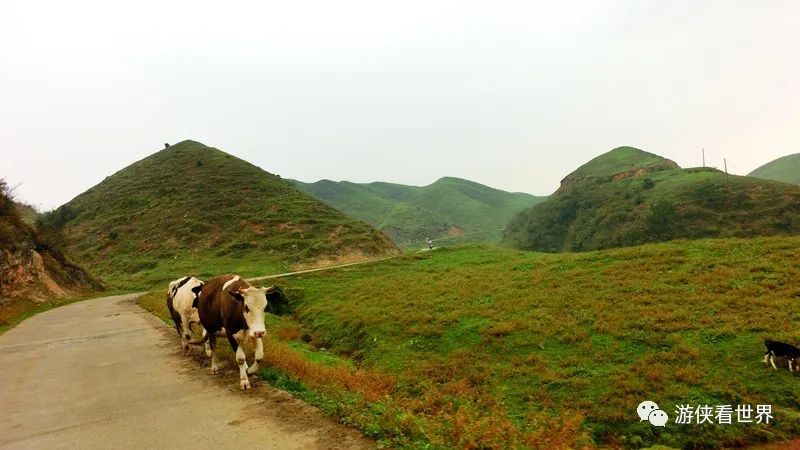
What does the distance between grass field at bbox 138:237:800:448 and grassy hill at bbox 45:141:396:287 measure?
31473mm

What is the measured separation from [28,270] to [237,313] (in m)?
35.9

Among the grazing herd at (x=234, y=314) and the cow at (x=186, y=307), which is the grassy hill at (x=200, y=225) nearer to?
the cow at (x=186, y=307)

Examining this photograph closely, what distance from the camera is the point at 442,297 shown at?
2652cm

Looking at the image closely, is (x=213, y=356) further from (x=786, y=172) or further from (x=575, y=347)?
(x=786, y=172)

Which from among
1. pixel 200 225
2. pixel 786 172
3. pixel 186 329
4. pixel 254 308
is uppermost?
pixel 786 172

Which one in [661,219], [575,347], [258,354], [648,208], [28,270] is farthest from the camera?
[648,208]

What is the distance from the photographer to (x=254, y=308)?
9.14m

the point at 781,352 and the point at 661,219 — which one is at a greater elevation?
the point at 661,219

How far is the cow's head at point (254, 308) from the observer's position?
29.5 ft

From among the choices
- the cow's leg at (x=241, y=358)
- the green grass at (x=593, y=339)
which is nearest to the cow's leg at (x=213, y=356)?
the cow's leg at (x=241, y=358)

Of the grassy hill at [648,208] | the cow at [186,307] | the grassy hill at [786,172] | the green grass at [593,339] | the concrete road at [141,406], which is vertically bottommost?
the green grass at [593,339]

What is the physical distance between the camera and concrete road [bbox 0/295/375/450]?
682cm

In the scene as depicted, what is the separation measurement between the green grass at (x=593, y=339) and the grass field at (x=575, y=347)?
6 centimetres

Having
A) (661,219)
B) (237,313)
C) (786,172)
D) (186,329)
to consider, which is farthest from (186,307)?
(786,172)
